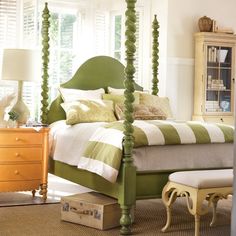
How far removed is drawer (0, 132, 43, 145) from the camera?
4.68 metres

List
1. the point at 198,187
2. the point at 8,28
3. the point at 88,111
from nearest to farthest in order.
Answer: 1. the point at 198,187
2. the point at 88,111
3. the point at 8,28

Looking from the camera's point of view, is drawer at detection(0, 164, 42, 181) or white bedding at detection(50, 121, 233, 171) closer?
white bedding at detection(50, 121, 233, 171)

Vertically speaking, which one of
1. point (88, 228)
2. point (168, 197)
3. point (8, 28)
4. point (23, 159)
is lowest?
point (88, 228)

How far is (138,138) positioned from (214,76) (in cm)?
360

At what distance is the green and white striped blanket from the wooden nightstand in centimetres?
71

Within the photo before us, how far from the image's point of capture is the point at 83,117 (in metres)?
5.09

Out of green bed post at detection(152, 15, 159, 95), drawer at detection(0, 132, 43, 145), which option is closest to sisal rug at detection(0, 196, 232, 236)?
drawer at detection(0, 132, 43, 145)

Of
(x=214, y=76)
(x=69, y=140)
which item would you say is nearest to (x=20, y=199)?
(x=69, y=140)

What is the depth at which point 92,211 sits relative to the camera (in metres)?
3.90

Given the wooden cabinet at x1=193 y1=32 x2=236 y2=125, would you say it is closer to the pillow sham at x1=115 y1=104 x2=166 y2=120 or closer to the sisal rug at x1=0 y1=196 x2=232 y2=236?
the pillow sham at x1=115 y1=104 x2=166 y2=120

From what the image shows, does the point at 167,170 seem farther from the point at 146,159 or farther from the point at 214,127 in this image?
the point at 214,127

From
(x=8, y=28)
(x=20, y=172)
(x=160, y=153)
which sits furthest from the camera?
(x=8, y=28)

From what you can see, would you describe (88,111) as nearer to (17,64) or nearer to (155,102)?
(17,64)

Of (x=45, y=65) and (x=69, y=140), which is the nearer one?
(x=69, y=140)
